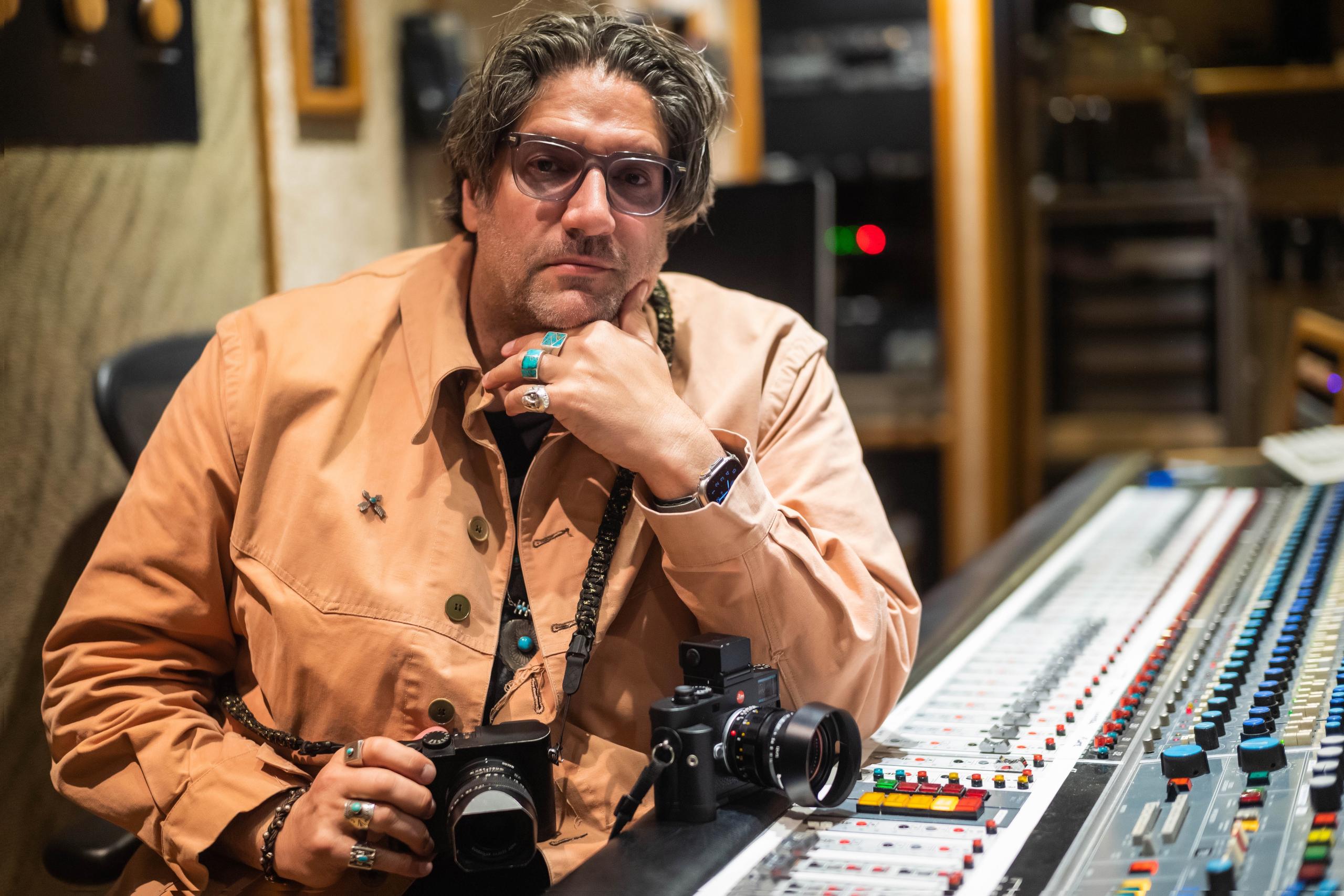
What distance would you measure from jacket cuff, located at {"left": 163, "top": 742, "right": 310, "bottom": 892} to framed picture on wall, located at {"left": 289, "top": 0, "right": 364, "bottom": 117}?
4.72ft

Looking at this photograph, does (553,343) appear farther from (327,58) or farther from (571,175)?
(327,58)

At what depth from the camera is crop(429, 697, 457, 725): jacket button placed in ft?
4.24

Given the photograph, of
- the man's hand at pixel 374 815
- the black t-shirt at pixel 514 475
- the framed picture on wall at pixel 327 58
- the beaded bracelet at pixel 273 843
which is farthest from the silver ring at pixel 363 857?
the framed picture on wall at pixel 327 58

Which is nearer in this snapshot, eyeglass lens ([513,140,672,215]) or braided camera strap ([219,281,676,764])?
braided camera strap ([219,281,676,764])

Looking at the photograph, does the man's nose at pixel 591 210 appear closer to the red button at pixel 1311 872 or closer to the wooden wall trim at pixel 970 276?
the red button at pixel 1311 872

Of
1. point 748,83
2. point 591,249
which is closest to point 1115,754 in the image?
point 591,249

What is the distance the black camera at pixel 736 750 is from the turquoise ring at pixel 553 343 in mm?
382

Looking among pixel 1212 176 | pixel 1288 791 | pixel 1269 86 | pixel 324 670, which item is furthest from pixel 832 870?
pixel 1269 86

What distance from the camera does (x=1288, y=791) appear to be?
97 centimetres

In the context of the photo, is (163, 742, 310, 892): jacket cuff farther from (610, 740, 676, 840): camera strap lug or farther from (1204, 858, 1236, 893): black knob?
(1204, 858, 1236, 893): black knob

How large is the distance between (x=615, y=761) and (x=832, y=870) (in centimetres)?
41

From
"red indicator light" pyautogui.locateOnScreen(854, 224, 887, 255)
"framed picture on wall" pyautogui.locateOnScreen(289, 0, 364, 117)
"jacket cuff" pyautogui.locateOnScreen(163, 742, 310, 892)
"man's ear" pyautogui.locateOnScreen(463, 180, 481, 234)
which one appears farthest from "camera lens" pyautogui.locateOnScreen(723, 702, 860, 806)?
"red indicator light" pyautogui.locateOnScreen(854, 224, 887, 255)

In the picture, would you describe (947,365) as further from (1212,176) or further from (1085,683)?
(1085,683)

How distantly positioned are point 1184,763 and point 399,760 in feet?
2.15
